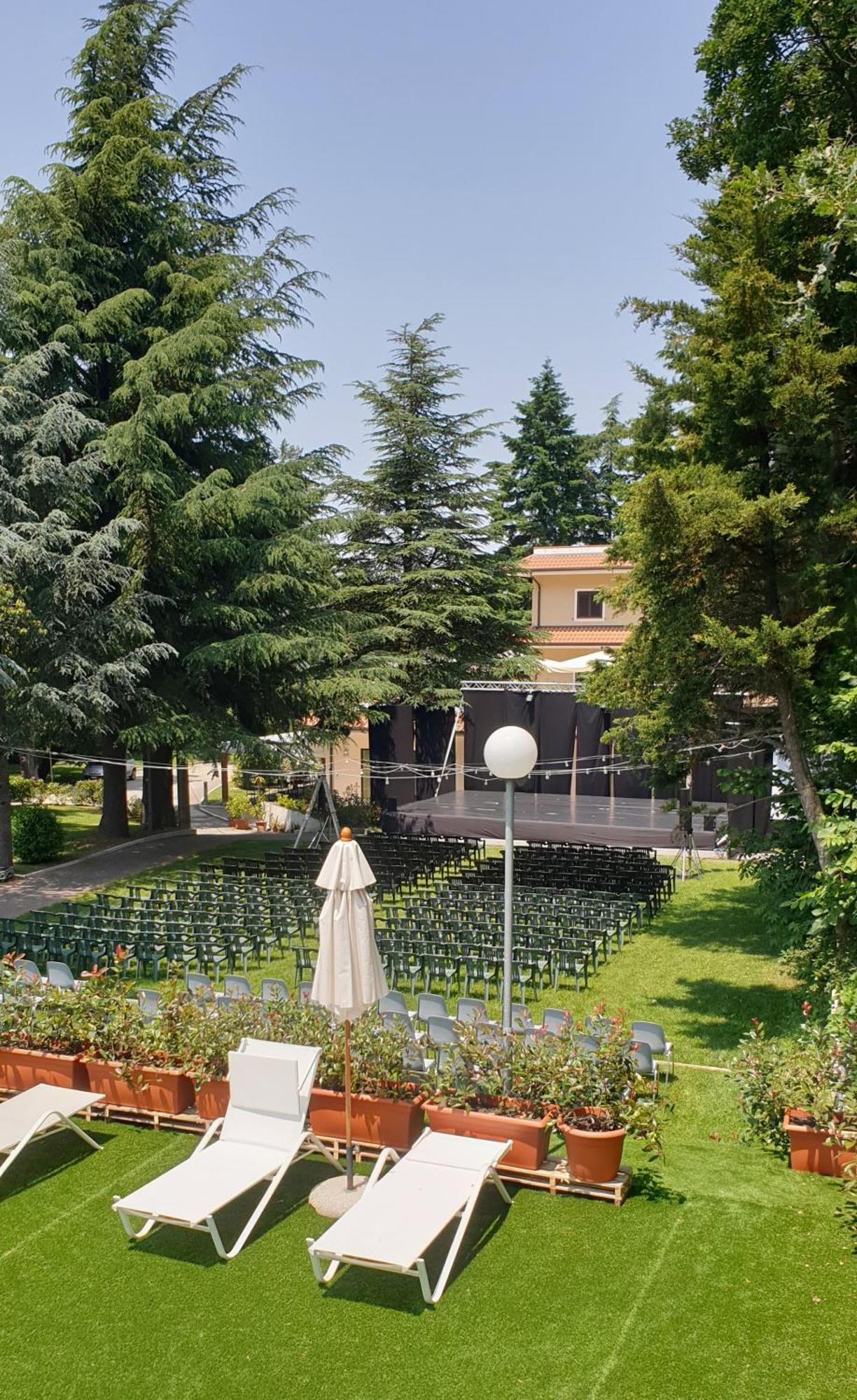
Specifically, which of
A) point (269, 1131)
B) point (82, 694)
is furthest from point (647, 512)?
point (82, 694)

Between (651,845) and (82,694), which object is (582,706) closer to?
(651,845)

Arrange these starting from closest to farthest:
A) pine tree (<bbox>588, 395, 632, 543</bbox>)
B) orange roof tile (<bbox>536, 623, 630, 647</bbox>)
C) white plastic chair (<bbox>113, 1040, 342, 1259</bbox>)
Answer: white plastic chair (<bbox>113, 1040, 342, 1259</bbox>), orange roof tile (<bbox>536, 623, 630, 647</bbox>), pine tree (<bbox>588, 395, 632, 543</bbox>)

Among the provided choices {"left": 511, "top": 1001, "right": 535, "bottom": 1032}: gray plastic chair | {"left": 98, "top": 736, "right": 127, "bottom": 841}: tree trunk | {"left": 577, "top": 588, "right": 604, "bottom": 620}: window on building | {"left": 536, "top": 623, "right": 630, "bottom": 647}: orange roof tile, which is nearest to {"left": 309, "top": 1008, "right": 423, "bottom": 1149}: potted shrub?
{"left": 511, "top": 1001, "right": 535, "bottom": 1032}: gray plastic chair

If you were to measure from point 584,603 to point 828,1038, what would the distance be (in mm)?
30635

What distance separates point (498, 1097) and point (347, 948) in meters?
1.58

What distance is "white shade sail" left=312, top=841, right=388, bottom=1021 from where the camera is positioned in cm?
643

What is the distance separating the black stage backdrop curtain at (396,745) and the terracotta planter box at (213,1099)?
22484 millimetres

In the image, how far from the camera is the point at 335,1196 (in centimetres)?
653

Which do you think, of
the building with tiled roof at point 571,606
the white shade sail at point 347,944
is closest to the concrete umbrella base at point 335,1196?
the white shade sail at point 347,944

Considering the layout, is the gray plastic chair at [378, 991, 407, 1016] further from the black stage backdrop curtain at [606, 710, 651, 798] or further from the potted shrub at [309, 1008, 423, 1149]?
the black stage backdrop curtain at [606, 710, 651, 798]

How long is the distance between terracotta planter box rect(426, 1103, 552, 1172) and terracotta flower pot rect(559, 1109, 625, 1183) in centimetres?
19

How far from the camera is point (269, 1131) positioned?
21.7ft

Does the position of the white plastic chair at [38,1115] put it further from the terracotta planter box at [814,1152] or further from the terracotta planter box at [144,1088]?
the terracotta planter box at [814,1152]

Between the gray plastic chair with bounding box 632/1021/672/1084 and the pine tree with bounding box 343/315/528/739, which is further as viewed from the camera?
the pine tree with bounding box 343/315/528/739
